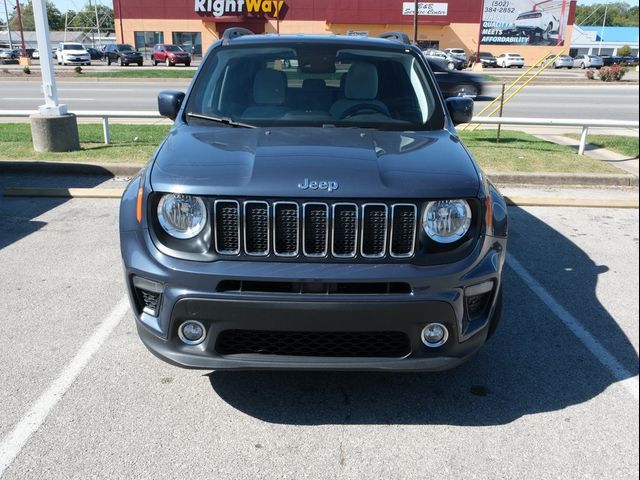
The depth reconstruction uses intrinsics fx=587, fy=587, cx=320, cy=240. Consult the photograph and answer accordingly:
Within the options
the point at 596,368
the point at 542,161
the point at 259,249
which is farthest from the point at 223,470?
the point at 542,161

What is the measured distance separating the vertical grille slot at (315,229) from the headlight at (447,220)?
19.0 inches

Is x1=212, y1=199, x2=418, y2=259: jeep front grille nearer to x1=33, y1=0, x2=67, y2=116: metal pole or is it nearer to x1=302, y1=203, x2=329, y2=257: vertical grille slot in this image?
x1=302, y1=203, x2=329, y2=257: vertical grille slot

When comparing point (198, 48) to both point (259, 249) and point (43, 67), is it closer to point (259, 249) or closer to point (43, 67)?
point (43, 67)

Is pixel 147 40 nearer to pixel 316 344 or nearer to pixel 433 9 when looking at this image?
pixel 433 9

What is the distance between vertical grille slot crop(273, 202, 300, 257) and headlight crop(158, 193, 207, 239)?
1.15ft

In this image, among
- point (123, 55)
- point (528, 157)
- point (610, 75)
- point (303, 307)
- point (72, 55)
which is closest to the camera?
point (303, 307)

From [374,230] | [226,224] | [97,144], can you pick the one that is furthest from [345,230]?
[97,144]

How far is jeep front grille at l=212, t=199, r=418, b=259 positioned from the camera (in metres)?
2.79

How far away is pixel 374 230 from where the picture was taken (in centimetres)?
283

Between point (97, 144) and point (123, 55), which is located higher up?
point (123, 55)

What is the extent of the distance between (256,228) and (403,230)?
71cm

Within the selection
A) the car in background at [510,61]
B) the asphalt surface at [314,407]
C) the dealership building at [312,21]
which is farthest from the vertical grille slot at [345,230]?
the car in background at [510,61]

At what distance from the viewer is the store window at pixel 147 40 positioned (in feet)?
177

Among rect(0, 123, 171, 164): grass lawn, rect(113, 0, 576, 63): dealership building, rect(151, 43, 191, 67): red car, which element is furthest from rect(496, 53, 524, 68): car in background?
rect(0, 123, 171, 164): grass lawn
